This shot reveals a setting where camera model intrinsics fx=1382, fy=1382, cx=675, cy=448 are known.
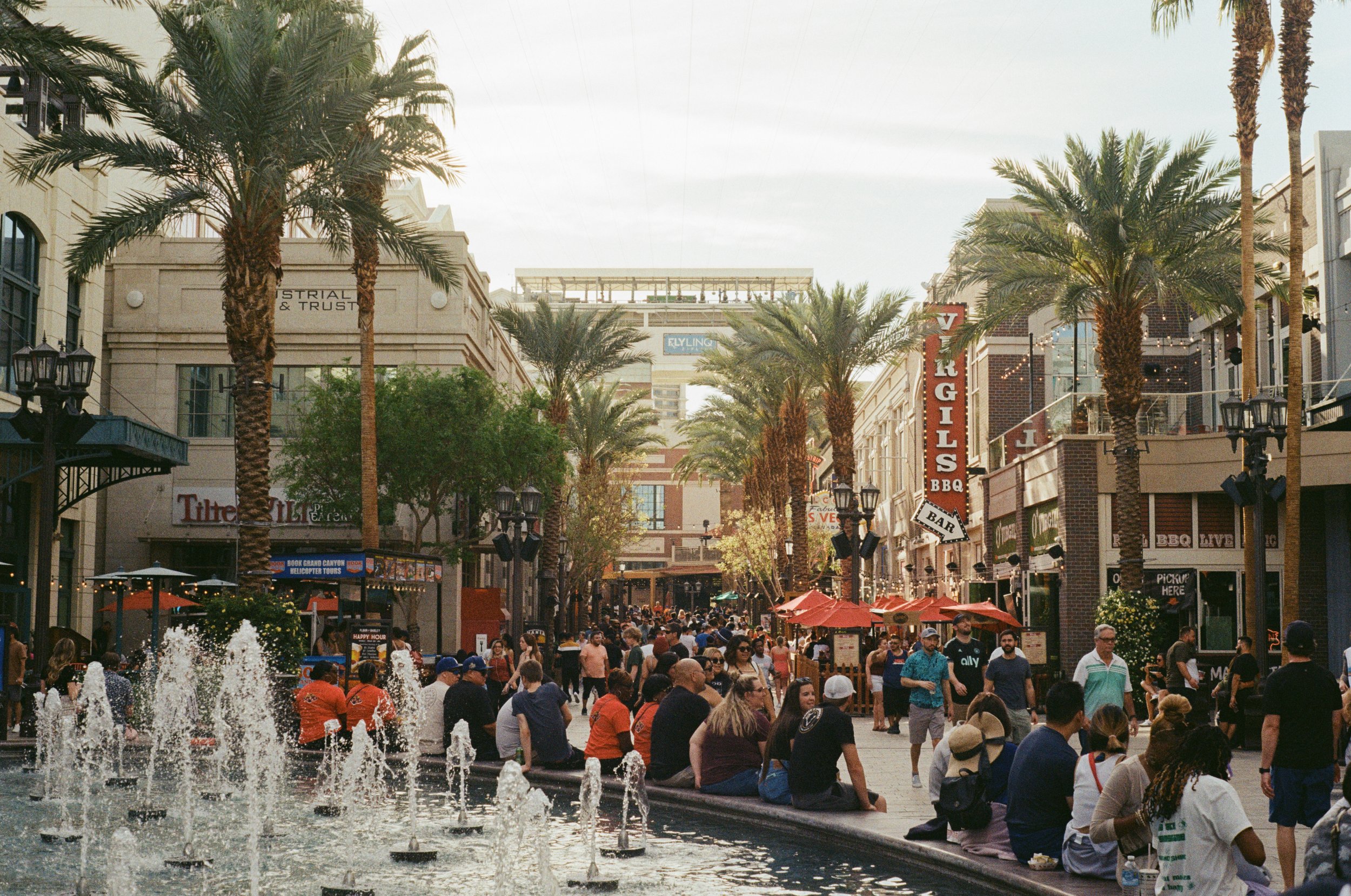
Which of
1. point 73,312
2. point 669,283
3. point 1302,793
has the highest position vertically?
point 669,283

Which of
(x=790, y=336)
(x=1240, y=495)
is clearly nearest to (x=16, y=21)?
(x=1240, y=495)

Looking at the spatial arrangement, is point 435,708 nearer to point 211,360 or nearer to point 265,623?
point 265,623

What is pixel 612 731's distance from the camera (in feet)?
47.1

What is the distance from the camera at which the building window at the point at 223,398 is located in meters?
40.7

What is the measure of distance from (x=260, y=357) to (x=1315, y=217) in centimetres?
2107

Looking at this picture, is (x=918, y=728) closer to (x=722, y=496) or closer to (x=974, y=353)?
(x=974, y=353)

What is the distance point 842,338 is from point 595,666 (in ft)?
57.1

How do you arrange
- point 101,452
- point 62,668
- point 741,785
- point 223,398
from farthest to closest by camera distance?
point 223,398, point 101,452, point 62,668, point 741,785

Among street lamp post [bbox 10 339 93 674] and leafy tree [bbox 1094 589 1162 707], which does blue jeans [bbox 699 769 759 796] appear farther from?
leafy tree [bbox 1094 589 1162 707]

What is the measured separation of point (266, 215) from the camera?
21328 mm

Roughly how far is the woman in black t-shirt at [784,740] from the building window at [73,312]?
85.5ft

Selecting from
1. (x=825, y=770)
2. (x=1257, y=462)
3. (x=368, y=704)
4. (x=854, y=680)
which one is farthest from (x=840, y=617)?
(x=825, y=770)

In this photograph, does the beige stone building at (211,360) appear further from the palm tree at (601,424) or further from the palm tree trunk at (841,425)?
the palm tree at (601,424)

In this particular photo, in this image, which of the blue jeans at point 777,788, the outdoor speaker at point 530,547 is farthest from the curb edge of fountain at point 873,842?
the outdoor speaker at point 530,547
